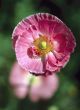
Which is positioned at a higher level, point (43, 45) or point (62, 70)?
point (43, 45)

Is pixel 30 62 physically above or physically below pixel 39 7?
below

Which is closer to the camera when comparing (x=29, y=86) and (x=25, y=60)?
(x=25, y=60)

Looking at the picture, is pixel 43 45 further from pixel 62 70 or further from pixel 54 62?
pixel 62 70

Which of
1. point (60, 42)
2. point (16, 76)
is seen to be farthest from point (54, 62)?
point (16, 76)

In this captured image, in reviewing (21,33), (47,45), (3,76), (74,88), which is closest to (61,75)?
(74,88)

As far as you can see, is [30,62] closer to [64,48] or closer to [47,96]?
[64,48]

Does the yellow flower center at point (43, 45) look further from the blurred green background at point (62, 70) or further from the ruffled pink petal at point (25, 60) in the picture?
the blurred green background at point (62, 70)

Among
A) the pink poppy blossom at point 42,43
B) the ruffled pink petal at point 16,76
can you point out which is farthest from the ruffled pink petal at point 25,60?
the ruffled pink petal at point 16,76
